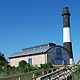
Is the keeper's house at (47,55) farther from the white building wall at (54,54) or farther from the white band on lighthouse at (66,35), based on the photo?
the white band on lighthouse at (66,35)

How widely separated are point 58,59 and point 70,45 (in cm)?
574

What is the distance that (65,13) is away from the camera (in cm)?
4294

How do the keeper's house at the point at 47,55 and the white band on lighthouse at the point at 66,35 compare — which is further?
the white band on lighthouse at the point at 66,35

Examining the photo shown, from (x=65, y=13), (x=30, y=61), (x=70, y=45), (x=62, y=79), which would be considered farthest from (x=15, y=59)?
(x=62, y=79)

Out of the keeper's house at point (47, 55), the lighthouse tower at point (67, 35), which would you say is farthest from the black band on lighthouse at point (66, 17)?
the keeper's house at point (47, 55)

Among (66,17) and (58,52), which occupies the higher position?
(66,17)

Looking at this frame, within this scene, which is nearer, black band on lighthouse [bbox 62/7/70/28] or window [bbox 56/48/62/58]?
window [bbox 56/48/62/58]

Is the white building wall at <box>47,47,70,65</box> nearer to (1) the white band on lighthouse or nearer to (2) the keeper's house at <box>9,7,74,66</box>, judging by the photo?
(2) the keeper's house at <box>9,7,74,66</box>

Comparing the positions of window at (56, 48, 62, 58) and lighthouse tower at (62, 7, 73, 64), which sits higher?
lighthouse tower at (62, 7, 73, 64)

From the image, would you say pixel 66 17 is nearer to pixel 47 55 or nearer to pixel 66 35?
pixel 66 35

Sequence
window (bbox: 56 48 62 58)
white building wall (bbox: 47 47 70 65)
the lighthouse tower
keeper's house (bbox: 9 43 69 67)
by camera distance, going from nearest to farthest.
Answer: keeper's house (bbox: 9 43 69 67) → white building wall (bbox: 47 47 70 65) → window (bbox: 56 48 62 58) → the lighthouse tower

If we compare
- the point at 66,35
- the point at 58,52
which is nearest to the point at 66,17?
the point at 66,35

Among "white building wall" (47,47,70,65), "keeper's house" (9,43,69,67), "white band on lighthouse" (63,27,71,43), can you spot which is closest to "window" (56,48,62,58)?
"keeper's house" (9,43,69,67)

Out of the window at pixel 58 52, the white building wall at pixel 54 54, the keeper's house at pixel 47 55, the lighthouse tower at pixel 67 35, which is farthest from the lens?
the lighthouse tower at pixel 67 35
